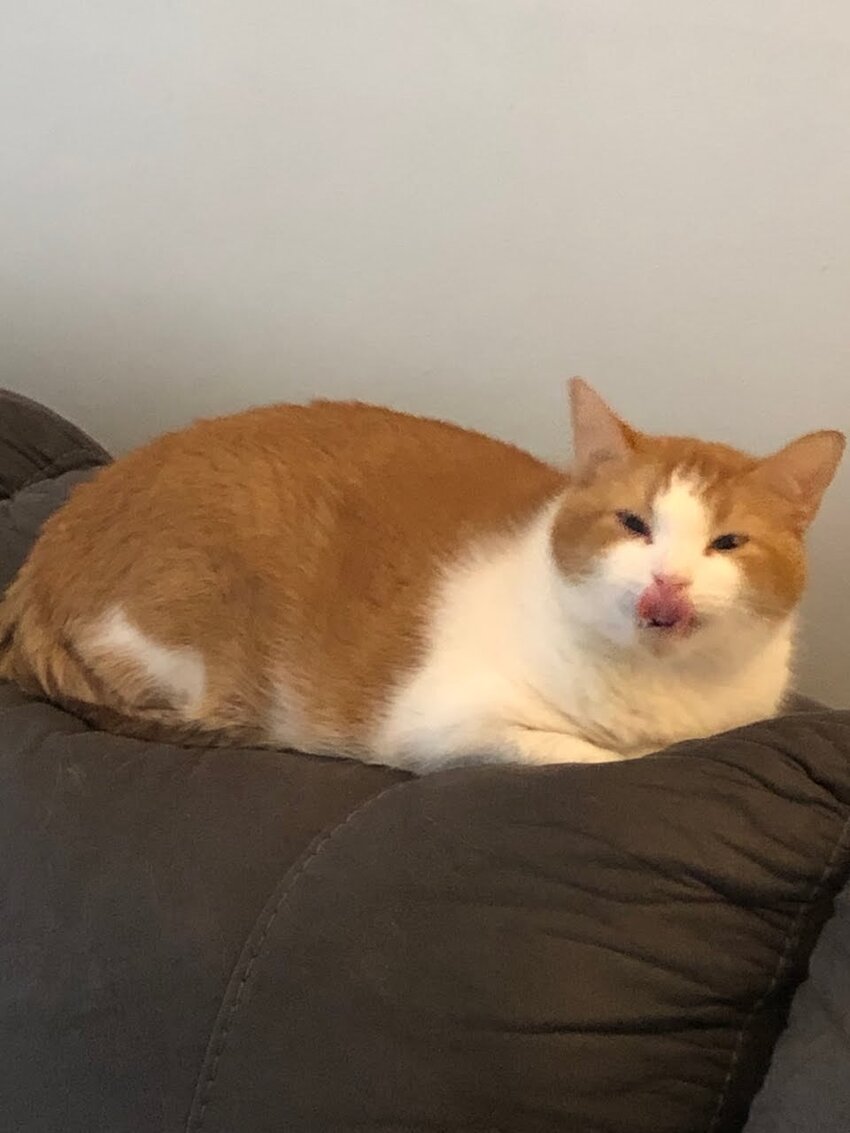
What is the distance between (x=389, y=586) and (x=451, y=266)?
498 mm

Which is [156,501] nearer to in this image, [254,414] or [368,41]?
[254,414]

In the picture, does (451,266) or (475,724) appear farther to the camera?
(451,266)

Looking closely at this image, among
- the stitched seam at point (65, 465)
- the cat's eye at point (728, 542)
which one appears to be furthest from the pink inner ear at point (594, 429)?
the stitched seam at point (65, 465)

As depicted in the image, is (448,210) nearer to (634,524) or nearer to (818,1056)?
(634,524)

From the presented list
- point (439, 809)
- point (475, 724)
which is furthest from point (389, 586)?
point (439, 809)

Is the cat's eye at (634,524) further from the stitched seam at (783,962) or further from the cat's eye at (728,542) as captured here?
the stitched seam at (783,962)

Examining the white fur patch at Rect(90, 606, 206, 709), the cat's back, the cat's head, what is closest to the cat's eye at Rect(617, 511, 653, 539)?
A: the cat's head

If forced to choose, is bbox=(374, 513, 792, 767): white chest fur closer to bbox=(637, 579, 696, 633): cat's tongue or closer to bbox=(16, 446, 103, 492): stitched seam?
bbox=(637, 579, 696, 633): cat's tongue

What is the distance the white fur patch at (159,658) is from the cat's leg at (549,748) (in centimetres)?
28

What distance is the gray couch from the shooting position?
0.66 meters

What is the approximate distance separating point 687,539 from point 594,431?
0.42 ft

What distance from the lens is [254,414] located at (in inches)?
41.4

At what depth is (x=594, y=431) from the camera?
0.87 m

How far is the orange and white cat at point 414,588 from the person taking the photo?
81 cm
